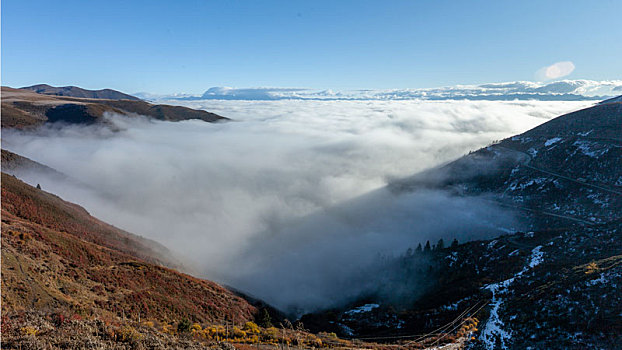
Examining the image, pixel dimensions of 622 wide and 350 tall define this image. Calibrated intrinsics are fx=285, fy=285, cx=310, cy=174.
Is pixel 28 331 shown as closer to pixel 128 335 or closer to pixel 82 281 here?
pixel 128 335

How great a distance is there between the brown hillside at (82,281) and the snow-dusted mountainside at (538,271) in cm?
4048

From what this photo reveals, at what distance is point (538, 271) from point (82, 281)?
90460 mm

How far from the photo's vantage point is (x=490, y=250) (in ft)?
363

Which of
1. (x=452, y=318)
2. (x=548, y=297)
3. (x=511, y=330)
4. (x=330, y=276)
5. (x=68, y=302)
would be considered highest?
(x=68, y=302)

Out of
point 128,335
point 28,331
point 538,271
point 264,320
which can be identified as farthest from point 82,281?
point 538,271

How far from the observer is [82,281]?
1560 inches

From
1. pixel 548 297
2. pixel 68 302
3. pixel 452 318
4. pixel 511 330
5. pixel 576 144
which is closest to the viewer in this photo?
pixel 68 302

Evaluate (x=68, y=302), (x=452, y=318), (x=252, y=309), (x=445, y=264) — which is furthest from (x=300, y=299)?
(x=68, y=302)

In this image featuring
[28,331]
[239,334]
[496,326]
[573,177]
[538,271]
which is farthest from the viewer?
[573,177]

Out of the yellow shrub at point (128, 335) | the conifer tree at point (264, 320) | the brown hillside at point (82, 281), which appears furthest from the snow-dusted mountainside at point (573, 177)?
the yellow shrub at point (128, 335)

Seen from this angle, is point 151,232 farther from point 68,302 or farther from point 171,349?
point 171,349

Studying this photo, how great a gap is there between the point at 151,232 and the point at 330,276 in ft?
374

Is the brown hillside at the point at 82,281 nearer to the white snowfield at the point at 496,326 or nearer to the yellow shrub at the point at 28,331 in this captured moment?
the yellow shrub at the point at 28,331

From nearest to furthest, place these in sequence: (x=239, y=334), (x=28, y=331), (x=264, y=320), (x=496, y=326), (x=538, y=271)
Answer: (x=28, y=331)
(x=239, y=334)
(x=496, y=326)
(x=264, y=320)
(x=538, y=271)
